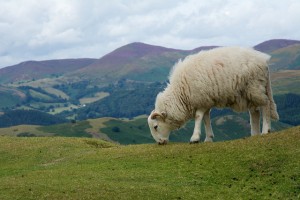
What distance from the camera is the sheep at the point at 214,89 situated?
28.9 m

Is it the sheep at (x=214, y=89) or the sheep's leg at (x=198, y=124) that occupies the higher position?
the sheep at (x=214, y=89)

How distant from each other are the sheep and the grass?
1839mm

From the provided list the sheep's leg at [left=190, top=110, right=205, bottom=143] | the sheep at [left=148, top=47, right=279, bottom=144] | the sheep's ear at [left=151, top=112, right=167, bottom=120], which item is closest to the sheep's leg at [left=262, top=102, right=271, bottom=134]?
the sheep at [left=148, top=47, right=279, bottom=144]

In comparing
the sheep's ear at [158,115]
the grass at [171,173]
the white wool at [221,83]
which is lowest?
the grass at [171,173]

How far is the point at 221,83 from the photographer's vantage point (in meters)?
28.8

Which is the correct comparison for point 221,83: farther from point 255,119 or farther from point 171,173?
point 171,173

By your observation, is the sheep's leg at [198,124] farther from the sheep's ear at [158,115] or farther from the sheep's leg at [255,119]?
the sheep's leg at [255,119]

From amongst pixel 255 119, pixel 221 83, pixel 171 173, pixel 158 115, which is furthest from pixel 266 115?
pixel 171 173

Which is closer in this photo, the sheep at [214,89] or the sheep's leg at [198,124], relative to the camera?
the sheep at [214,89]

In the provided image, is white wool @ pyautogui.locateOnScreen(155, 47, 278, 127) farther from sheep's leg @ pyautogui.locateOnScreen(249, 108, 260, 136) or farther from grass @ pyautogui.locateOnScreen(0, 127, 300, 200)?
grass @ pyautogui.locateOnScreen(0, 127, 300, 200)

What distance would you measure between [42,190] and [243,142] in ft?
40.8

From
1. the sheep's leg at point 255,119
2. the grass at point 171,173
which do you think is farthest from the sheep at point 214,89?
the grass at point 171,173

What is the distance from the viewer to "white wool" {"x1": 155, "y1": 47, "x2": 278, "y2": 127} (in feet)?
94.5

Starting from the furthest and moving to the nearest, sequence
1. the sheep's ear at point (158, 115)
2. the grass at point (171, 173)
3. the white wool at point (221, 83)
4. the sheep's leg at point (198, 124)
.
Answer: the sheep's ear at point (158, 115) < the sheep's leg at point (198, 124) < the white wool at point (221, 83) < the grass at point (171, 173)
